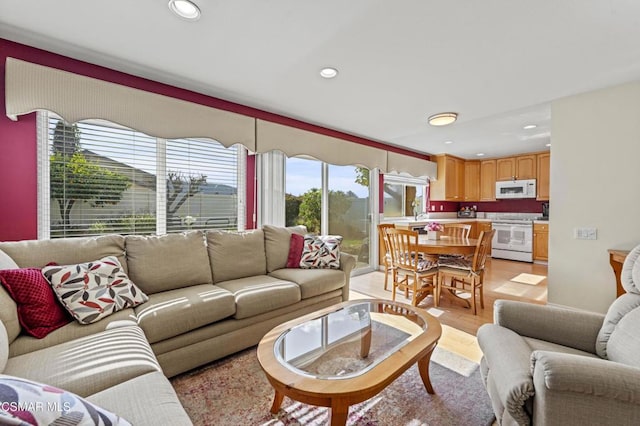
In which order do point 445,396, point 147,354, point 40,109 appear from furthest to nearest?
1. point 40,109
2. point 445,396
3. point 147,354

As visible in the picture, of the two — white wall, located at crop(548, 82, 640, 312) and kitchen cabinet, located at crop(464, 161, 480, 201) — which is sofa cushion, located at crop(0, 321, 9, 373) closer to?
white wall, located at crop(548, 82, 640, 312)

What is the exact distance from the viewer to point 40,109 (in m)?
2.05

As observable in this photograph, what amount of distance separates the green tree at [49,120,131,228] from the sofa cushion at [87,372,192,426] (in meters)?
1.97

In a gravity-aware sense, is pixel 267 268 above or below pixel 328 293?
above

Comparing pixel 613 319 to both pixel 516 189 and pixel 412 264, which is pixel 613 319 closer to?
pixel 412 264

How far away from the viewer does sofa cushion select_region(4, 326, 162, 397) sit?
3.74 feet

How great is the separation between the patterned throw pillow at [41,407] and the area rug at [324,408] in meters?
1.02

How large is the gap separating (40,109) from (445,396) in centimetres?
346

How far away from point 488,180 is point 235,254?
20.7ft

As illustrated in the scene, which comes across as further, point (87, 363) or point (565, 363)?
point (87, 363)

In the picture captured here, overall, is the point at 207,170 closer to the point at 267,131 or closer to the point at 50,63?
the point at 267,131

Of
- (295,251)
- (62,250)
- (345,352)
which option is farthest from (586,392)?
(62,250)

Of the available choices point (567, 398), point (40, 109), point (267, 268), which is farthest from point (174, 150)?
point (567, 398)

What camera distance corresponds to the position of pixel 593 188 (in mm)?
2865
